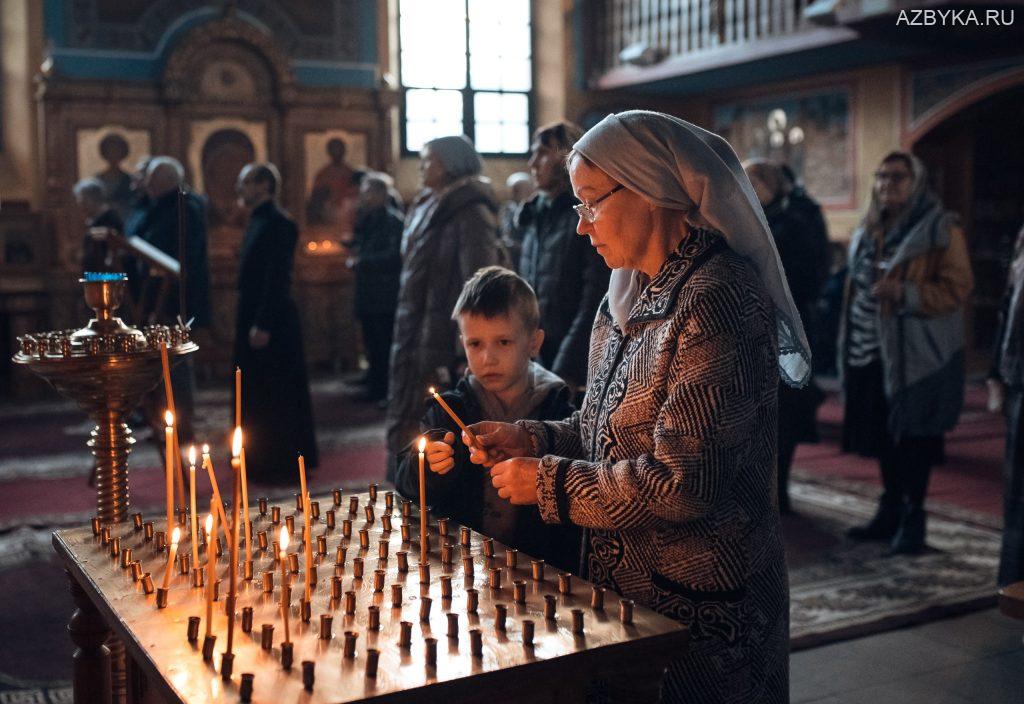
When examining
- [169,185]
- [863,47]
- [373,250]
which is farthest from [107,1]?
[863,47]

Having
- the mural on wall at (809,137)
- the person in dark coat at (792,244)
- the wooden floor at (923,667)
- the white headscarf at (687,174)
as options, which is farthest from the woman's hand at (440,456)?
the mural on wall at (809,137)

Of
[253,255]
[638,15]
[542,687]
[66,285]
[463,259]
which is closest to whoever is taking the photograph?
[542,687]

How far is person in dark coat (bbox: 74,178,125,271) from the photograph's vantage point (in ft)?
21.5

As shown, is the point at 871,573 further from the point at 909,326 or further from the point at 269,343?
the point at 269,343

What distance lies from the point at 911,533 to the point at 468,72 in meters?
10.2

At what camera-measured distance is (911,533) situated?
493cm

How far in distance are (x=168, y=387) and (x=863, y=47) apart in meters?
10.1

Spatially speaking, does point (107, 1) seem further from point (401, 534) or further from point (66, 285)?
point (401, 534)

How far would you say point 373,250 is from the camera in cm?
913

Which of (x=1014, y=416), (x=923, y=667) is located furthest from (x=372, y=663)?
(x=1014, y=416)

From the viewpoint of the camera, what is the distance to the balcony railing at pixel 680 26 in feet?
36.0

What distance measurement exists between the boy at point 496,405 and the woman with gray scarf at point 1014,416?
6.51ft

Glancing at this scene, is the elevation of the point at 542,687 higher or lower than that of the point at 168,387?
lower

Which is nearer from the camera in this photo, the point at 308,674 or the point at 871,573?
the point at 308,674
